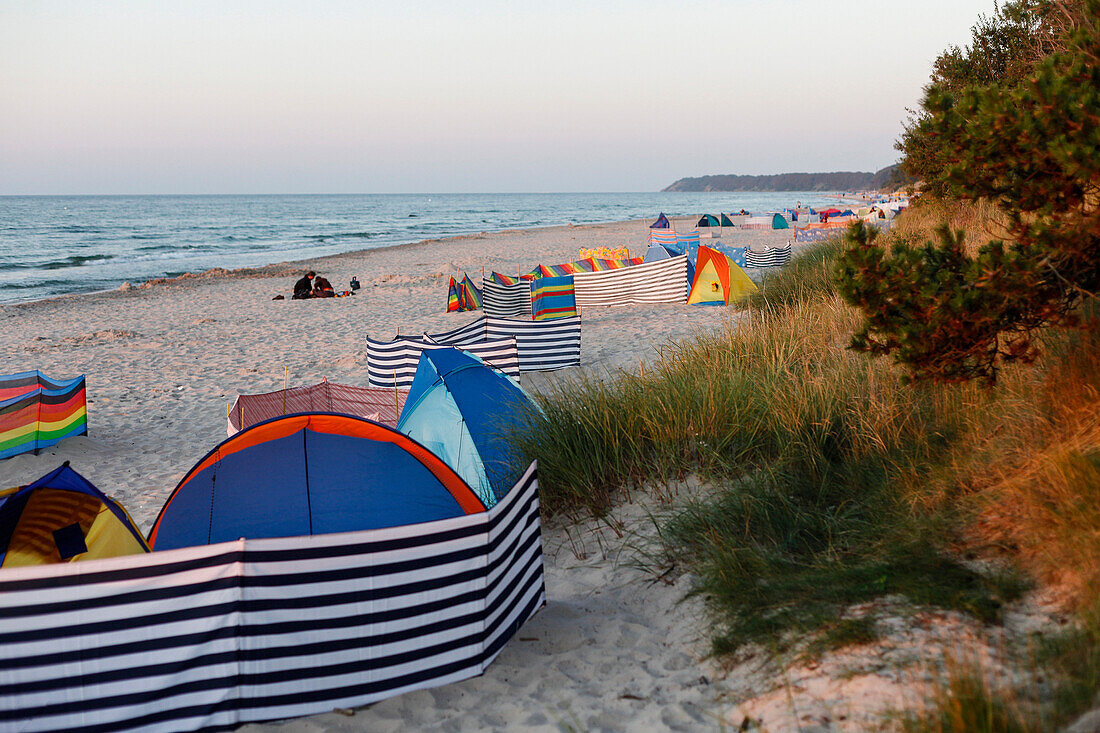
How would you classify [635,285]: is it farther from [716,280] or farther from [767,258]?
[767,258]

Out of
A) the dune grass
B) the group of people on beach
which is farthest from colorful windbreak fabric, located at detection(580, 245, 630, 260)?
the dune grass

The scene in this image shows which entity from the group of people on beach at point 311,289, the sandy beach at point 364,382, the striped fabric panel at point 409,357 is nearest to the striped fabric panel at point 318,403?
the striped fabric panel at point 409,357

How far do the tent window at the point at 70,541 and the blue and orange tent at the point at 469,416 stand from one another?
2.03 m

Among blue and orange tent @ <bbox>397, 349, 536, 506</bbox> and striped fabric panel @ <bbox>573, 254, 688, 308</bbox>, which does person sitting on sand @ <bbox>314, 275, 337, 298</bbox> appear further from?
blue and orange tent @ <bbox>397, 349, 536, 506</bbox>

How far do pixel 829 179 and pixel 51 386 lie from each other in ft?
688

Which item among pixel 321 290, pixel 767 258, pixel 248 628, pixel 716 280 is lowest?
pixel 248 628

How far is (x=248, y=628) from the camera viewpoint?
2.69m

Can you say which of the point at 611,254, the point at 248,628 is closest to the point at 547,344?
the point at 248,628

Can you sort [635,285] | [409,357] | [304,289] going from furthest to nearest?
[304,289] < [635,285] < [409,357]

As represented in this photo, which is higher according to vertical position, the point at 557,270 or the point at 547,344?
the point at 557,270

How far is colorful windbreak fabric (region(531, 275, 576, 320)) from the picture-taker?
11578 millimetres

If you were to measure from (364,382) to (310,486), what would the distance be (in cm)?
564

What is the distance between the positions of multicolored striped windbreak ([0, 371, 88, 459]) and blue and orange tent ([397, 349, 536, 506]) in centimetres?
367

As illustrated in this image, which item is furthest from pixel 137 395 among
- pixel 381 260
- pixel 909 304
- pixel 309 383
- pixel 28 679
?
pixel 381 260
